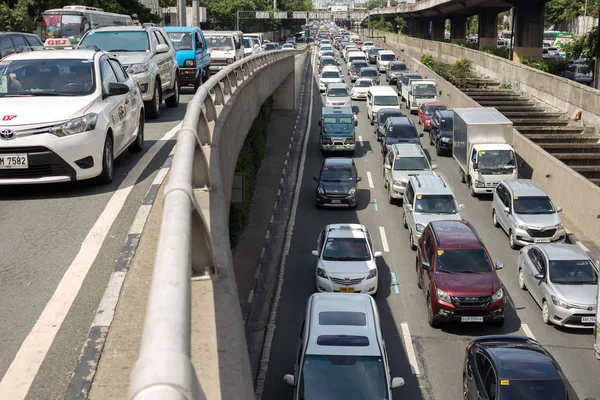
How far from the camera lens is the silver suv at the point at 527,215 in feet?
79.9

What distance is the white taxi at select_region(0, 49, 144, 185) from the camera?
874 cm

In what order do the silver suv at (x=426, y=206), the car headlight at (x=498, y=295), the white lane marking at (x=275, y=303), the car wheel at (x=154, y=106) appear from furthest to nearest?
the silver suv at (x=426, y=206) → the car headlight at (x=498, y=295) → the car wheel at (x=154, y=106) → the white lane marking at (x=275, y=303)

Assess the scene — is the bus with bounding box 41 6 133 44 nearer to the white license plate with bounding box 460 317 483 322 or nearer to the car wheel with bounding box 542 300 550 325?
the white license plate with bounding box 460 317 483 322

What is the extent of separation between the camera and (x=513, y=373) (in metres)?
13.3

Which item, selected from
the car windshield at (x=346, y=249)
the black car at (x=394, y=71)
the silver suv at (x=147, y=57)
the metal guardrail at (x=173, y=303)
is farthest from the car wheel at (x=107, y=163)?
the black car at (x=394, y=71)

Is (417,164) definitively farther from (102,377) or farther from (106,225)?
(102,377)

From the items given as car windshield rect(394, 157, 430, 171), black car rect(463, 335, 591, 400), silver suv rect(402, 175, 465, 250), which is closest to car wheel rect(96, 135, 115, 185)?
black car rect(463, 335, 591, 400)

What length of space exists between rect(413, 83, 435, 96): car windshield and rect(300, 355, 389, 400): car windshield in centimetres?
3750

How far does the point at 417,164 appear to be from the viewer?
3092 centimetres

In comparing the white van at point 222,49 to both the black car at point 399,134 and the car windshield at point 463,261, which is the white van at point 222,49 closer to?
the black car at point 399,134

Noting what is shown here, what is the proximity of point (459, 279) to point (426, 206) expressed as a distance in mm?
6667

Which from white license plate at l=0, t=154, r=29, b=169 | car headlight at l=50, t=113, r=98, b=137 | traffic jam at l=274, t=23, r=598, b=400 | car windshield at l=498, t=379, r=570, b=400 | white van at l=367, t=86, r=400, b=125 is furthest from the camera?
white van at l=367, t=86, r=400, b=125

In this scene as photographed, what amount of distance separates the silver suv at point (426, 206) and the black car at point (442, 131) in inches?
437

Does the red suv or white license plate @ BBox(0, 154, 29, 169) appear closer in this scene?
white license plate @ BBox(0, 154, 29, 169)
